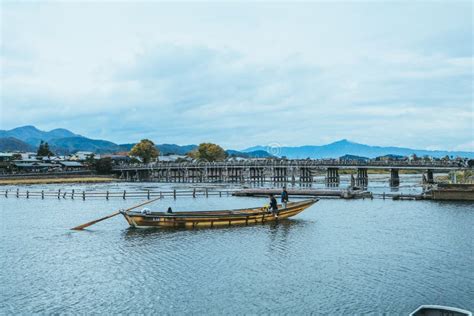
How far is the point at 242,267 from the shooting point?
20672 millimetres

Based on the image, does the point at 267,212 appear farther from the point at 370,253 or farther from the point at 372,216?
the point at 370,253

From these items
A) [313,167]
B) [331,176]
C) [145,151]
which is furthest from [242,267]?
[145,151]

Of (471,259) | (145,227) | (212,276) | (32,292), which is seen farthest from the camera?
(145,227)

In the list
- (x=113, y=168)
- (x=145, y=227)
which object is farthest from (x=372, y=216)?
(x=113, y=168)

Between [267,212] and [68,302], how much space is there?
785 inches

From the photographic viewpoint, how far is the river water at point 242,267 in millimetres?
15953

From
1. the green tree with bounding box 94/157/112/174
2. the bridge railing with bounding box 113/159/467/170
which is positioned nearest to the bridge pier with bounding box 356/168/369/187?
the bridge railing with bounding box 113/159/467/170

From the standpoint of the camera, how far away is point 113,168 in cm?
13912

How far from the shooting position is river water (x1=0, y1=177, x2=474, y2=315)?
15953 millimetres

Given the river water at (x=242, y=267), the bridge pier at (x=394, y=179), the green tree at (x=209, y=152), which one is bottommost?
the river water at (x=242, y=267)

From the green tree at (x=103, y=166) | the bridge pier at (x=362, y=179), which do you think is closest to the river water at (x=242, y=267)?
the bridge pier at (x=362, y=179)

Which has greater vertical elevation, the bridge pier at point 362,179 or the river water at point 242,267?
the bridge pier at point 362,179

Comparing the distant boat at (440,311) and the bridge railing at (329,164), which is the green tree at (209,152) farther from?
the distant boat at (440,311)

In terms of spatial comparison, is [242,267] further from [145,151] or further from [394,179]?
[145,151]
